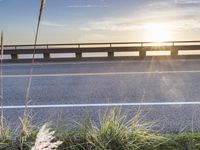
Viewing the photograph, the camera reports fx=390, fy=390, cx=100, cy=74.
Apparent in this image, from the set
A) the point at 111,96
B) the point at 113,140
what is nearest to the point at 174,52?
the point at 111,96

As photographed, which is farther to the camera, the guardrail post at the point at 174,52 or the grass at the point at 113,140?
the guardrail post at the point at 174,52

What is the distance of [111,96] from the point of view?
7953 millimetres

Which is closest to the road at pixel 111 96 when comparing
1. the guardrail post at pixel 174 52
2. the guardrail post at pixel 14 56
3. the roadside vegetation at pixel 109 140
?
A: the roadside vegetation at pixel 109 140

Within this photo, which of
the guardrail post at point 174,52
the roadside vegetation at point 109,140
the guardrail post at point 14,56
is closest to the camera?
the roadside vegetation at point 109,140

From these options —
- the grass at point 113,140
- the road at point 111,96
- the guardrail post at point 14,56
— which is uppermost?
the grass at point 113,140

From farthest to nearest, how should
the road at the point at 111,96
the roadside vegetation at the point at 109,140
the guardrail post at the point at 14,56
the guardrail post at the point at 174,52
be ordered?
the guardrail post at the point at 14,56
the guardrail post at the point at 174,52
the road at the point at 111,96
the roadside vegetation at the point at 109,140

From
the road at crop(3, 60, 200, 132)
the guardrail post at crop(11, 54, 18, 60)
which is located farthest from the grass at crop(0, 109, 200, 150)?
the guardrail post at crop(11, 54, 18, 60)

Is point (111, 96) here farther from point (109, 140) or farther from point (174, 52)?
point (174, 52)

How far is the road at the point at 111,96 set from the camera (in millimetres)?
6062

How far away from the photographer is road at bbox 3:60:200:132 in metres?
6.06

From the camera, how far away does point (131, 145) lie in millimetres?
3500

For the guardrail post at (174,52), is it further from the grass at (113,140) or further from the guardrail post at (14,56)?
the grass at (113,140)

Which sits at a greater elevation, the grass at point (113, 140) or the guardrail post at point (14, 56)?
the grass at point (113, 140)

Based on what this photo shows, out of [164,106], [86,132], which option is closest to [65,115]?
[164,106]
